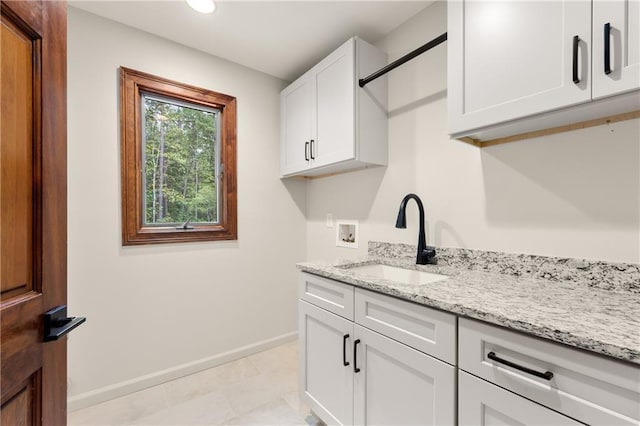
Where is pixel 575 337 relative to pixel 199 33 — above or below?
below

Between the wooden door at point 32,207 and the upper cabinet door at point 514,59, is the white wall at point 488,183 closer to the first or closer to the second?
the upper cabinet door at point 514,59

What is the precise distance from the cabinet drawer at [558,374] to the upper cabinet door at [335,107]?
1.24 metres

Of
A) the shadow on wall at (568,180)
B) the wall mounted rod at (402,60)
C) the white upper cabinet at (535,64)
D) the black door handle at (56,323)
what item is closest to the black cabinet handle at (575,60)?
the white upper cabinet at (535,64)

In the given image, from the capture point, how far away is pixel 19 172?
678 mm

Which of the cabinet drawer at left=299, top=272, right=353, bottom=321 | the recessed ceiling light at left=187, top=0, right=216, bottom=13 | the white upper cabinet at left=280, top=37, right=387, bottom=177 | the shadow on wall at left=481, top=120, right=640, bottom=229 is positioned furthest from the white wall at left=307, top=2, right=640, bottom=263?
the recessed ceiling light at left=187, top=0, right=216, bottom=13

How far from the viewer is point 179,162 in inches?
85.8

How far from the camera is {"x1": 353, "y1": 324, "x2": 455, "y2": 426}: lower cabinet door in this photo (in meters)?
0.98

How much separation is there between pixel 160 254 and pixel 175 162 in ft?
2.27

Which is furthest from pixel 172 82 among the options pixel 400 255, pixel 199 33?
pixel 400 255

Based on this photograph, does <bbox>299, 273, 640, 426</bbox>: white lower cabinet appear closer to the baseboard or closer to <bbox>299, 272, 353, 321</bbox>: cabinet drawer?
<bbox>299, 272, 353, 321</bbox>: cabinet drawer

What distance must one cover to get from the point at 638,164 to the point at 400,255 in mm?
1135

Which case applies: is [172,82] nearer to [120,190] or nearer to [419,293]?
[120,190]

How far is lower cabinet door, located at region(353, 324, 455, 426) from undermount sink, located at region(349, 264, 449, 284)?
45 cm

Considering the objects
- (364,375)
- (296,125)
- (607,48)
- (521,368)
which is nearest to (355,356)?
(364,375)
